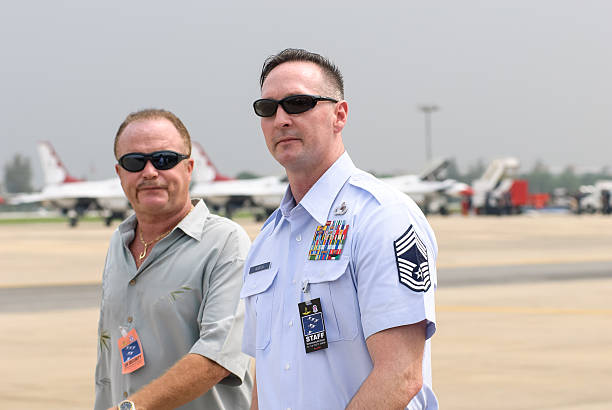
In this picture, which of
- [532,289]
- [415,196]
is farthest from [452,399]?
[415,196]

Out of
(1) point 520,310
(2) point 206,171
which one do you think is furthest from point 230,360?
(2) point 206,171

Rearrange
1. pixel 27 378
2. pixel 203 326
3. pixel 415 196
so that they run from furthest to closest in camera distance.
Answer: pixel 415 196 → pixel 27 378 → pixel 203 326

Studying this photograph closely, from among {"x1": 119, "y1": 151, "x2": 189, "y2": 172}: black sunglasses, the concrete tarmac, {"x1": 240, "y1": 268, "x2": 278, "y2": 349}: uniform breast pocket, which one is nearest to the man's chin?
{"x1": 119, "y1": 151, "x2": 189, "y2": 172}: black sunglasses

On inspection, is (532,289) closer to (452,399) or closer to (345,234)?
(452,399)

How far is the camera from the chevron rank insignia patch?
7.91 ft

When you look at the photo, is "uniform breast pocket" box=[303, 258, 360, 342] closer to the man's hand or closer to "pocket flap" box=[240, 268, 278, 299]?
the man's hand

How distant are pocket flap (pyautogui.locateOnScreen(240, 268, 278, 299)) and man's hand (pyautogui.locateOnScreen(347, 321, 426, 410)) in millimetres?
Answer: 434

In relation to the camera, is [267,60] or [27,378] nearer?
A: [267,60]

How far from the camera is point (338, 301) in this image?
2.51 metres

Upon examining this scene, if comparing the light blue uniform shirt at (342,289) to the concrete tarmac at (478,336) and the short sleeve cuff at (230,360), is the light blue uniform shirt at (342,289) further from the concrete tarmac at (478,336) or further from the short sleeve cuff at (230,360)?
the concrete tarmac at (478,336)

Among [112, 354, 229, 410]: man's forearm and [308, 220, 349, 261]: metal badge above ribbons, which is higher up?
[308, 220, 349, 261]: metal badge above ribbons

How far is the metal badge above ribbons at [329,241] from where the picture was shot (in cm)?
253

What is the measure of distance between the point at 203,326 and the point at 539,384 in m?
5.99

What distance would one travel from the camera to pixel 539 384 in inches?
337
